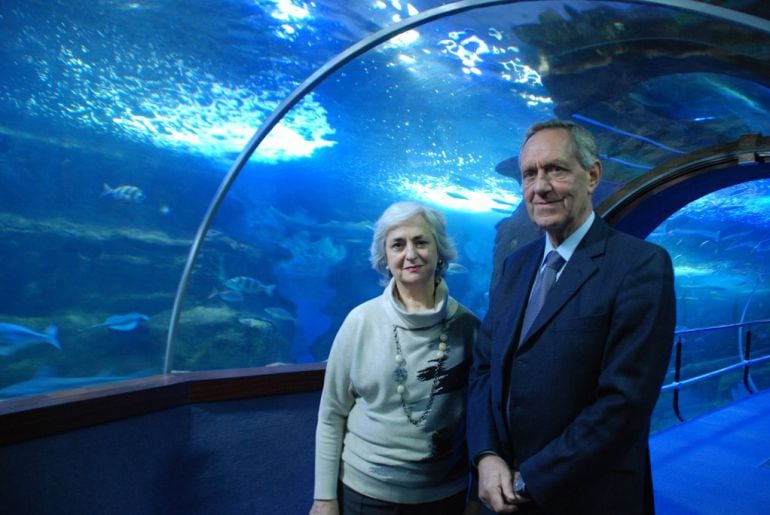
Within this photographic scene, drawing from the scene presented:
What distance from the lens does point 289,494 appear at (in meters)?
2.84

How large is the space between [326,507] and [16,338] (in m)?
27.1

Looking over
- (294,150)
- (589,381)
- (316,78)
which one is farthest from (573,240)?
(294,150)

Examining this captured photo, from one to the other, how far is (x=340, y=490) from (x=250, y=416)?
3.92 ft

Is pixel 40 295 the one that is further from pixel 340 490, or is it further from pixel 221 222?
pixel 340 490

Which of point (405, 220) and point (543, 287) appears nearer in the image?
point (543, 287)

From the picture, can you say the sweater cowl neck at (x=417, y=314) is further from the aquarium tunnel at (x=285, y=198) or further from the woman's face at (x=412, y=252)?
the aquarium tunnel at (x=285, y=198)

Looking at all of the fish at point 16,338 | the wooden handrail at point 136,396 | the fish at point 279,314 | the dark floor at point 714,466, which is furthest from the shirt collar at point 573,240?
the fish at point 279,314

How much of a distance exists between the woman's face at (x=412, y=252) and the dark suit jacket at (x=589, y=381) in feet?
1.32

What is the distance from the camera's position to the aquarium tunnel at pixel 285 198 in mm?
2496

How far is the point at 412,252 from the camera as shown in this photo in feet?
5.65

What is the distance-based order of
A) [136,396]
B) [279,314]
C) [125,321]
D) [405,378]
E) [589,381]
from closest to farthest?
[589,381]
[405,378]
[136,396]
[125,321]
[279,314]

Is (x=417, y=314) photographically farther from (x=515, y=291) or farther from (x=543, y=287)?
(x=543, y=287)

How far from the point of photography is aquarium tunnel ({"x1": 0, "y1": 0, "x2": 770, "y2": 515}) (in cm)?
250

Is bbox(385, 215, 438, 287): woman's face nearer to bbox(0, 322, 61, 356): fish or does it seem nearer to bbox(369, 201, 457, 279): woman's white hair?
bbox(369, 201, 457, 279): woman's white hair
